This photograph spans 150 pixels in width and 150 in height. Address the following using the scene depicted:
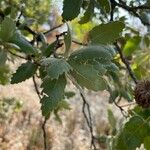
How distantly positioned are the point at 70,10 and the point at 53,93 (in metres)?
0.17

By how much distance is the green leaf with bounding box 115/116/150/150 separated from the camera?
102cm

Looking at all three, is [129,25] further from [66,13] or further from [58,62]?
[58,62]

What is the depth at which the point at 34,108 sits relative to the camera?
18.8 ft

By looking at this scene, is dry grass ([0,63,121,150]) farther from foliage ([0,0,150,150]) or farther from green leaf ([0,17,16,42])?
green leaf ([0,17,16,42])

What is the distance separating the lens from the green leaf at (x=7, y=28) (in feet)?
2.91

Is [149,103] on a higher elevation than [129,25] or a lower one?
lower

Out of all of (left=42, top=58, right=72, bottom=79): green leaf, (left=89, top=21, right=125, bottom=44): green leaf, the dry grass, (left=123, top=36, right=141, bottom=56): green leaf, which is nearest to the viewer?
(left=42, top=58, right=72, bottom=79): green leaf

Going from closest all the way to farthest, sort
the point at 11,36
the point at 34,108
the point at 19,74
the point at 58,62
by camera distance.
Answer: the point at 58,62 → the point at 11,36 → the point at 19,74 → the point at 34,108

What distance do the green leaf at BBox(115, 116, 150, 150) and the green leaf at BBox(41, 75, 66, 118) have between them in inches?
8.2

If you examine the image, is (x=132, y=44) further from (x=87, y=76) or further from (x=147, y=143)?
(x=87, y=76)

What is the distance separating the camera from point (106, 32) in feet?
3.07

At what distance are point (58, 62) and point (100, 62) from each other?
87 mm

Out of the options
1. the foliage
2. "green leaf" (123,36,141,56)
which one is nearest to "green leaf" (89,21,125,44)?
the foliage

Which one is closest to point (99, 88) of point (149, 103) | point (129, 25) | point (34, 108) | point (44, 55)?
point (149, 103)
